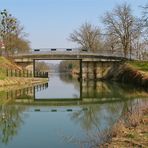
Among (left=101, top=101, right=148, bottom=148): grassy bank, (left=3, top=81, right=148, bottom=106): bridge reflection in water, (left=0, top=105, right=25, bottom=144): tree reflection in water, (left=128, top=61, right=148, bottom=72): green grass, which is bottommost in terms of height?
(left=3, top=81, right=148, bottom=106): bridge reflection in water

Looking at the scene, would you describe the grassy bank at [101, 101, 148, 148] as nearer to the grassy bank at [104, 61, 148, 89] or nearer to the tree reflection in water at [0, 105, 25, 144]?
the tree reflection in water at [0, 105, 25, 144]

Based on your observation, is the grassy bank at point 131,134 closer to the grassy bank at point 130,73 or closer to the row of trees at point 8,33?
the grassy bank at point 130,73

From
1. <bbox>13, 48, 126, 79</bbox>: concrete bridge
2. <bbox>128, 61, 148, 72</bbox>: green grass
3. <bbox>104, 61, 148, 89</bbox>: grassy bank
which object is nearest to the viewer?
<bbox>104, 61, 148, 89</bbox>: grassy bank

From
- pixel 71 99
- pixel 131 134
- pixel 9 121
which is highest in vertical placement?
pixel 131 134

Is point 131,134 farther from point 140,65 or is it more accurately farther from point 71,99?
point 140,65

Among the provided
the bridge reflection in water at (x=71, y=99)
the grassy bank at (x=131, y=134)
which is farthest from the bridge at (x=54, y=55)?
the grassy bank at (x=131, y=134)

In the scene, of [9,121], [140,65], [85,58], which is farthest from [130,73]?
[9,121]

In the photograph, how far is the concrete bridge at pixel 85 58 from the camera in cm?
7088

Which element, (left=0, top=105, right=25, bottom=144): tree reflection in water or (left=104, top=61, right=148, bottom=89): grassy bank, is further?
(left=104, top=61, right=148, bottom=89): grassy bank

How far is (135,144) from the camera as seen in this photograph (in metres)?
11.9

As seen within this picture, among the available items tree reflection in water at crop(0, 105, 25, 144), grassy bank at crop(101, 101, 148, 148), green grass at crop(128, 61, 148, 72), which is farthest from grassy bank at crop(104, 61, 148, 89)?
grassy bank at crop(101, 101, 148, 148)

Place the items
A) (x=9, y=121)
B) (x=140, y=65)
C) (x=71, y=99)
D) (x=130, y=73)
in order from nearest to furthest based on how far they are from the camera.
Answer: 1. (x=9, y=121)
2. (x=71, y=99)
3. (x=130, y=73)
4. (x=140, y=65)

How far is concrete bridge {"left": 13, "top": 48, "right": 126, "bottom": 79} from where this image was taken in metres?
70.9

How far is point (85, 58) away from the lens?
241 ft
